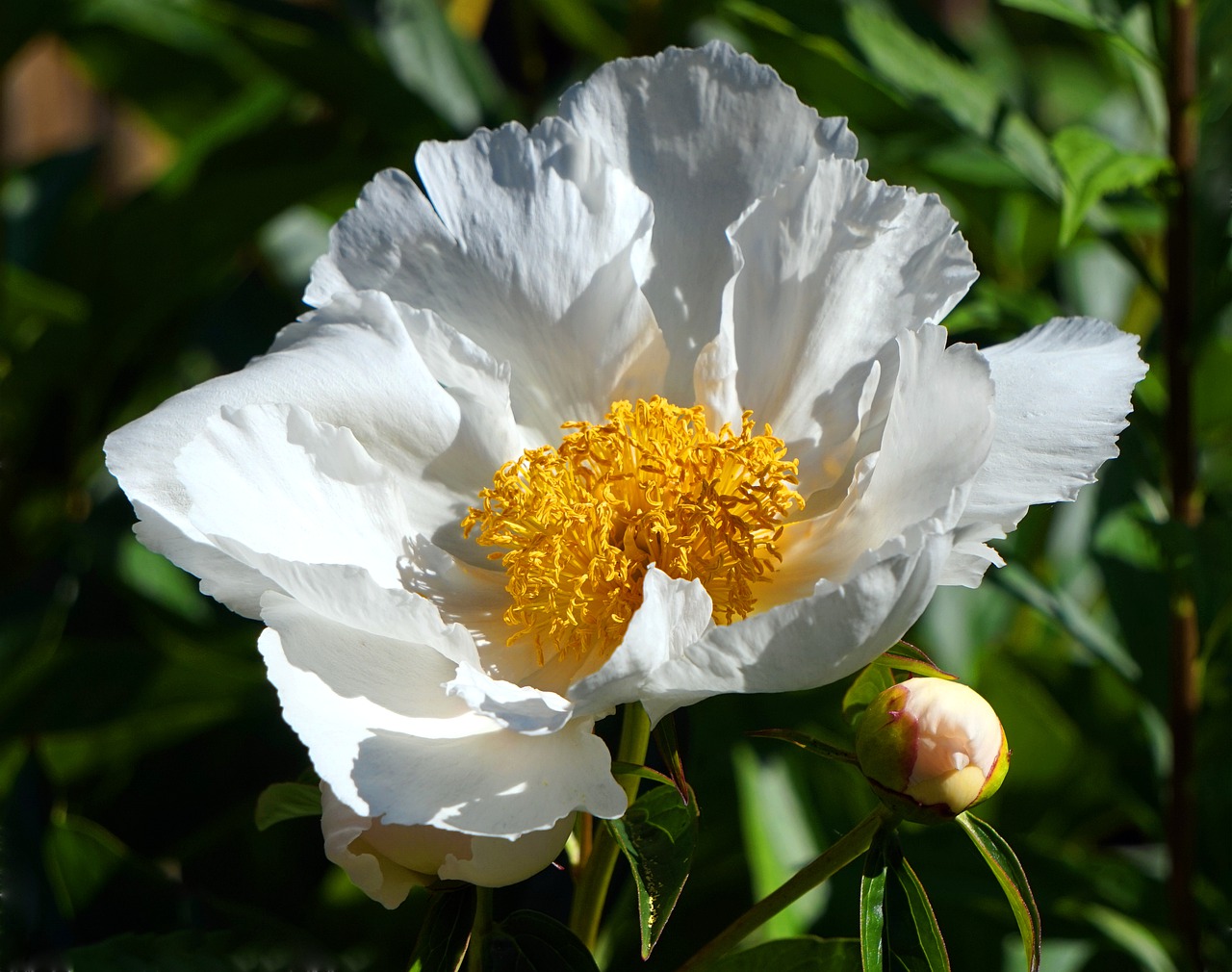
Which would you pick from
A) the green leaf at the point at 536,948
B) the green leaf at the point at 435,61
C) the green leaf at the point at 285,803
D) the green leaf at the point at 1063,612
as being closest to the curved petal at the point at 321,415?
the green leaf at the point at 285,803

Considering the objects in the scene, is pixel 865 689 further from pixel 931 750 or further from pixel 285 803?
pixel 285 803

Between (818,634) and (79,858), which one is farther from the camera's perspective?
(79,858)

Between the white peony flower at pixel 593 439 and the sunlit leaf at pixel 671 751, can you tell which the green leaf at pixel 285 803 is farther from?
the sunlit leaf at pixel 671 751

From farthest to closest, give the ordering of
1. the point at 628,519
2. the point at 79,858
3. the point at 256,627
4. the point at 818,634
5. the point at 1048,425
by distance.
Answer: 1. the point at 256,627
2. the point at 79,858
3. the point at 628,519
4. the point at 1048,425
5. the point at 818,634

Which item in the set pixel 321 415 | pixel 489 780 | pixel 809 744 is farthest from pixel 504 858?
pixel 321 415

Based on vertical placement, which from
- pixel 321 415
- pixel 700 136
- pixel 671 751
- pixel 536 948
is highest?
pixel 700 136

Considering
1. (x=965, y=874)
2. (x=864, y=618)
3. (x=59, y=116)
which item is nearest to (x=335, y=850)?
(x=864, y=618)

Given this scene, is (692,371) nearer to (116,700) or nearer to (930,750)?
(930,750)
